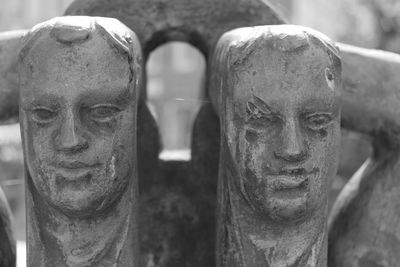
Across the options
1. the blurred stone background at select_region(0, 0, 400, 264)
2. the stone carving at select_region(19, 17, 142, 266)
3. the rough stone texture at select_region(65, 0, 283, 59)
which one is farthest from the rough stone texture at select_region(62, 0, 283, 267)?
the blurred stone background at select_region(0, 0, 400, 264)

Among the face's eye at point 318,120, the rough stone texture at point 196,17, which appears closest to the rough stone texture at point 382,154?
the rough stone texture at point 196,17

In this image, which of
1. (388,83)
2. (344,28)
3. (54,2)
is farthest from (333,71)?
(54,2)

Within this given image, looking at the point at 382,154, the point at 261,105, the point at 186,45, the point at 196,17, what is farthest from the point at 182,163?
the point at 186,45

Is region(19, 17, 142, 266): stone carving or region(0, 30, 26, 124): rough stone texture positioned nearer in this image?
region(19, 17, 142, 266): stone carving

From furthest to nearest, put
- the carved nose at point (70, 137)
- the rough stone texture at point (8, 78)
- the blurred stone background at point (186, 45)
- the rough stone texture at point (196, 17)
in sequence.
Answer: the blurred stone background at point (186, 45)
the rough stone texture at point (196, 17)
the rough stone texture at point (8, 78)
the carved nose at point (70, 137)

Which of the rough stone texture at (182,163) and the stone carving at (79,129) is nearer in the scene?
the stone carving at (79,129)

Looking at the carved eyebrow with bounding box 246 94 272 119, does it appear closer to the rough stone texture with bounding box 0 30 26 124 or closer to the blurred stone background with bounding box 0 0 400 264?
the rough stone texture with bounding box 0 30 26 124

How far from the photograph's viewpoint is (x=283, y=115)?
1.24 m

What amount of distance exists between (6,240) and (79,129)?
1.52ft

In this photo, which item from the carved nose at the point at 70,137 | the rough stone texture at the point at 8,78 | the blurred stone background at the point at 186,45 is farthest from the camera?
the blurred stone background at the point at 186,45

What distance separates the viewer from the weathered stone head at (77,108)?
1235 millimetres

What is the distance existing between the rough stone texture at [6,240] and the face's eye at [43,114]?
0.40 meters

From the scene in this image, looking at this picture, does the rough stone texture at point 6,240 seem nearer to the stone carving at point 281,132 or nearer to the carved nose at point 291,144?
the stone carving at point 281,132

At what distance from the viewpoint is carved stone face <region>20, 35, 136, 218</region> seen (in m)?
1.24
